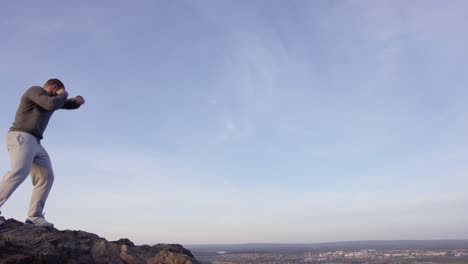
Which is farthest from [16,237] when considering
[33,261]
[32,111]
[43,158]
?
[32,111]

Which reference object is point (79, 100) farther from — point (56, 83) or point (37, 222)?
point (37, 222)

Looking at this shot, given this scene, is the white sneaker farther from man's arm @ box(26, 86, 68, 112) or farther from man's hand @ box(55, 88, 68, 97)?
man's hand @ box(55, 88, 68, 97)

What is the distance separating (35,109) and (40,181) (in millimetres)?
1406

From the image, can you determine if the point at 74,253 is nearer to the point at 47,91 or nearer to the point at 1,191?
the point at 1,191

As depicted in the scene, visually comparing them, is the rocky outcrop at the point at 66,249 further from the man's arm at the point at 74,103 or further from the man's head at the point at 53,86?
the man's head at the point at 53,86

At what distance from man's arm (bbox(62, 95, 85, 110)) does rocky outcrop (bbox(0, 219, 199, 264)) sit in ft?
7.68

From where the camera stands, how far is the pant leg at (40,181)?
305 inches

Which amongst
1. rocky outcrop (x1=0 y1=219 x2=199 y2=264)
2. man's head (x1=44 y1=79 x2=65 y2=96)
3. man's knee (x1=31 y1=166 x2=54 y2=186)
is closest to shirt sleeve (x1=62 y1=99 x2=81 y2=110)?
man's head (x1=44 y1=79 x2=65 y2=96)

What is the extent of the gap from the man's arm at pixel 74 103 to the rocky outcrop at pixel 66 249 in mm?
2342

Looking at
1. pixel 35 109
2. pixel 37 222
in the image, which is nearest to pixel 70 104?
pixel 35 109

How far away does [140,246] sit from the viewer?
27.0 feet

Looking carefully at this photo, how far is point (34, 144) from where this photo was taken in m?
7.46

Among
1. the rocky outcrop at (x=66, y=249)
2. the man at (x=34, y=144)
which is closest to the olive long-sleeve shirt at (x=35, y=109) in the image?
the man at (x=34, y=144)

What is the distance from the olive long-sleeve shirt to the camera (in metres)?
7.36
